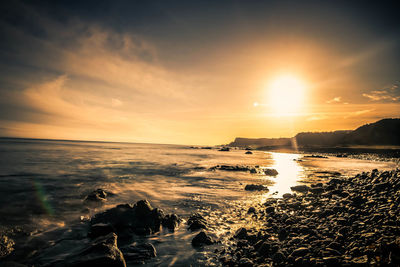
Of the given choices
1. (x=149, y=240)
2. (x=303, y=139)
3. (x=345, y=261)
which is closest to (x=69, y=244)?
(x=149, y=240)

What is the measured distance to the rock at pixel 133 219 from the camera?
7188 millimetres

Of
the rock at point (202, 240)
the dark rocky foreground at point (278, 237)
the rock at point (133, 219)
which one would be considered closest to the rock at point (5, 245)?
the dark rocky foreground at point (278, 237)

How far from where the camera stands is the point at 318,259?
4.19 meters

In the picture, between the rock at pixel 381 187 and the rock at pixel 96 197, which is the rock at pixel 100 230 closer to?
the rock at pixel 96 197

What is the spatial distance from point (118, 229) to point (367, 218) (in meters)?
8.78

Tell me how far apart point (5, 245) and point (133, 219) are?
158 inches

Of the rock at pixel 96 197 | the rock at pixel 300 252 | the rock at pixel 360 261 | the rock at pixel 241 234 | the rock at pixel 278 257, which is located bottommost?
the rock at pixel 96 197

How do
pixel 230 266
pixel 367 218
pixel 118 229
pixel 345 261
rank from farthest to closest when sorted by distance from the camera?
pixel 118 229 → pixel 367 218 → pixel 230 266 → pixel 345 261

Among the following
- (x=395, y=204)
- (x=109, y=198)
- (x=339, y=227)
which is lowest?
(x=109, y=198)

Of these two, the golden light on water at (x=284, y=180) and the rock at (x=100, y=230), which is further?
the golden light on water at (x=284, y=180)

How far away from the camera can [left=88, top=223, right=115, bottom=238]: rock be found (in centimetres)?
667

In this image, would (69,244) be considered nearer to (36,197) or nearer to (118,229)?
(118,229)

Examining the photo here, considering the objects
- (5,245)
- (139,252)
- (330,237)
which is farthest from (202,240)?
(5,245)

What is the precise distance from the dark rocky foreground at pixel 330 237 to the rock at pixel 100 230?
4.39 meters
